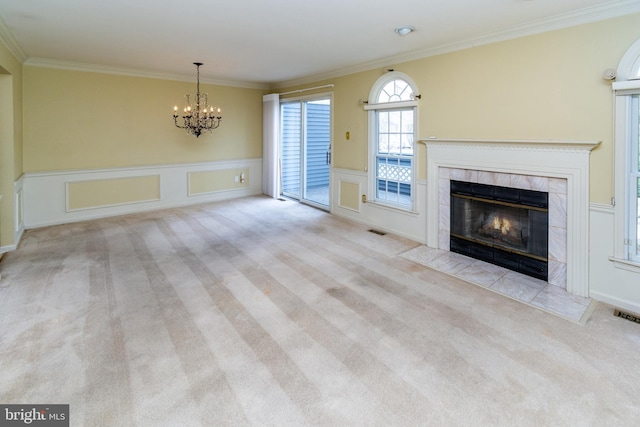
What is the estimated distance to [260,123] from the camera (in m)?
8.28

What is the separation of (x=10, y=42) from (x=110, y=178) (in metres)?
2.50

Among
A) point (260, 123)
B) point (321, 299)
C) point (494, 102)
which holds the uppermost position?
point (260, 123)

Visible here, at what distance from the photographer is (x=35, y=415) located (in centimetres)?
192

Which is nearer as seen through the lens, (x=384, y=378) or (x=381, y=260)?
(x=384, y=378)

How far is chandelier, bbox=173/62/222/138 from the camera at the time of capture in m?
7.00

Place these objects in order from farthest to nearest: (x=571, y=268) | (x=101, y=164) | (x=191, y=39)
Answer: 1. (x=101, y=164)
2. (x=191, y=39)
3. (x=571, y=268)

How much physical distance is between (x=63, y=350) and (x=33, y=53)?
15.2 ft

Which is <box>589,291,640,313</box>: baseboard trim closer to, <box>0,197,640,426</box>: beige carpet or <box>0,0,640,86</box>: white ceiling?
<box>0,197,640,426</box>: beige carpet

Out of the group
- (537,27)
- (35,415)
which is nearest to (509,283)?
(537,27)

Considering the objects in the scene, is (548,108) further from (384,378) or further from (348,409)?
(348,409)

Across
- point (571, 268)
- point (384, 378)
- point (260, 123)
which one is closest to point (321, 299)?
point (384, 378)

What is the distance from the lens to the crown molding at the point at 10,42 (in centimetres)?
384

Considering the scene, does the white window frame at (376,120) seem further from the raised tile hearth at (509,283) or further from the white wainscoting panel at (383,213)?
the raised tile hearth at (509,283)

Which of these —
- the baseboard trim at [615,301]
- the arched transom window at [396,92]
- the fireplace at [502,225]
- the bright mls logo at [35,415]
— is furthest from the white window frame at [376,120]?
the bright mls logo at [35,415]
